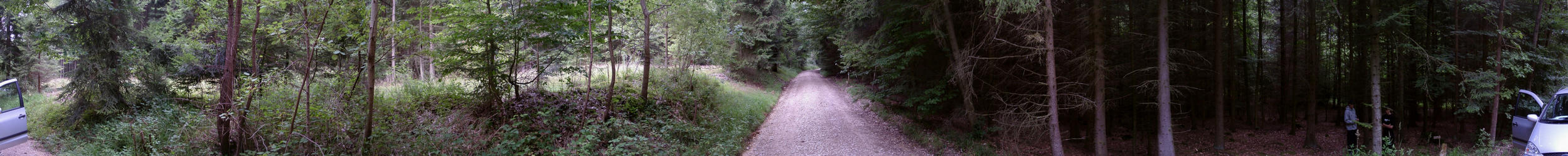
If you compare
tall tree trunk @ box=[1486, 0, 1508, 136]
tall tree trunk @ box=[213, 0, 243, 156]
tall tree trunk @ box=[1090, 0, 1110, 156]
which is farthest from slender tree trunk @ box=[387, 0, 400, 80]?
tall tree trunk @ box=[1486, 0, 1508, 136]

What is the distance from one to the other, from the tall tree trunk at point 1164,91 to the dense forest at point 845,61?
3cm

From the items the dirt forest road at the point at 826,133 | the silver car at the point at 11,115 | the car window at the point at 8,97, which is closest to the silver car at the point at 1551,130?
the dirt forest road at the point at 826,133

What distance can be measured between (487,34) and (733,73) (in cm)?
1420

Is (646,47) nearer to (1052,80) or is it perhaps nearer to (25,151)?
(1052,80)

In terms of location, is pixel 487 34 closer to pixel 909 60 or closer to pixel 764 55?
pixel 909 60

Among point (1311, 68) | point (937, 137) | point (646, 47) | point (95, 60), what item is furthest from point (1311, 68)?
point (95, 60)

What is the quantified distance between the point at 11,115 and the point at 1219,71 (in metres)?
16.1

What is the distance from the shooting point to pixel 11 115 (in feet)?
19.4

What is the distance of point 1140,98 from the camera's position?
11258 millimetres

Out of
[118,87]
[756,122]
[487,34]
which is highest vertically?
[487,34]

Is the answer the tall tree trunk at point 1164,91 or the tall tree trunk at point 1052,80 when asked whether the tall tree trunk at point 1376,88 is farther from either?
the tall tree trunk at point 1052,80

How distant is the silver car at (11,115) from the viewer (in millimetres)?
5758

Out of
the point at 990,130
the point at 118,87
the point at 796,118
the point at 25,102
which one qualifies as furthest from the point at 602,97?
the point at 25,102

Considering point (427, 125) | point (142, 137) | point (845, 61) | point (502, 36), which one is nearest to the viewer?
point (142, 137)
